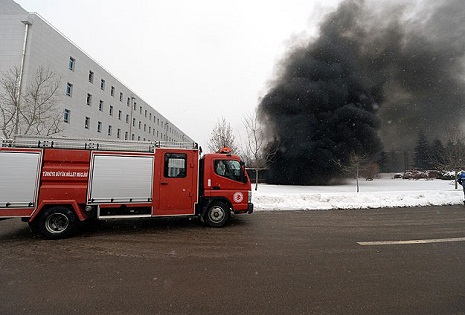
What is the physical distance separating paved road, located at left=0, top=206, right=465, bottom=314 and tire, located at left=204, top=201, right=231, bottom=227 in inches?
14.6

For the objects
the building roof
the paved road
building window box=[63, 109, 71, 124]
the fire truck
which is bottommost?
the paved road

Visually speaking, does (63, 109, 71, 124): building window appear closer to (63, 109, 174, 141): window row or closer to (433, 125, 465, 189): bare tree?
(63, 109, 174, 141): window row

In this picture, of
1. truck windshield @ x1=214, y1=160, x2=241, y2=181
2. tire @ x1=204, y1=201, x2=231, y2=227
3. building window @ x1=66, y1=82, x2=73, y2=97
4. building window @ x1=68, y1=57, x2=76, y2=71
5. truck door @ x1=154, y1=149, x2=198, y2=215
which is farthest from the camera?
building window @ x1=68, y1=57, x2=76, y2=71

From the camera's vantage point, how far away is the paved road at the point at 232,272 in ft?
8.93

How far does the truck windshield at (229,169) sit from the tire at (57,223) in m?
3.85

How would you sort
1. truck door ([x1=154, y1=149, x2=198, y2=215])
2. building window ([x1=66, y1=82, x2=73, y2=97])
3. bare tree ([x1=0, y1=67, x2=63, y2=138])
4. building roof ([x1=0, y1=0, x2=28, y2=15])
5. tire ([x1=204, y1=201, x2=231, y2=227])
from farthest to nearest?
building window ([x1=66, y1=82, x2=73, y2=97]) < building roof ([x1=0, y1=0, x2=28, y2=15]) < bare tree ([x1=0, y1=67, x2=63, y2=138]) < tire ([x1=204, y1=201, x2=231, y2=227]) < truck door ([x1=154, y1=149, x2=198, y2=215])

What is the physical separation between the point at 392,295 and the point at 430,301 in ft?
1.27

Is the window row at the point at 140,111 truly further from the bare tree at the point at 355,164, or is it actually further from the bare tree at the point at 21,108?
the bare tree at the point at 355,164

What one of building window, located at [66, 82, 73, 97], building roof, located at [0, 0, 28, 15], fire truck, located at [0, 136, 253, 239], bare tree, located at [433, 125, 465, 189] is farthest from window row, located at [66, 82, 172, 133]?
bare tree, located at [433, 125, 465, 189]

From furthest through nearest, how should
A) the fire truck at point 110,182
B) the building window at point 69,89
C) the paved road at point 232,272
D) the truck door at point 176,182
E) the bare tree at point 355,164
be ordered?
1. the building window at point 69,89
2. the bare tree at point 355,164
3. the truck door at point 176,182
4. the fire truck at point 110,182
5. the paved road at point 232,272

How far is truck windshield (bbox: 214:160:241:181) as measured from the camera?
22.2ft

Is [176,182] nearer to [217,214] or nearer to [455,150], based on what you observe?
[217,214]

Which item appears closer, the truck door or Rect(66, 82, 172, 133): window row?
the truck door

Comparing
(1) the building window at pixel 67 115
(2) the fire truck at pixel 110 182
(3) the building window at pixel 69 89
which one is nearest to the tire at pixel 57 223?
(2) the fire truck at pixel 110 182
